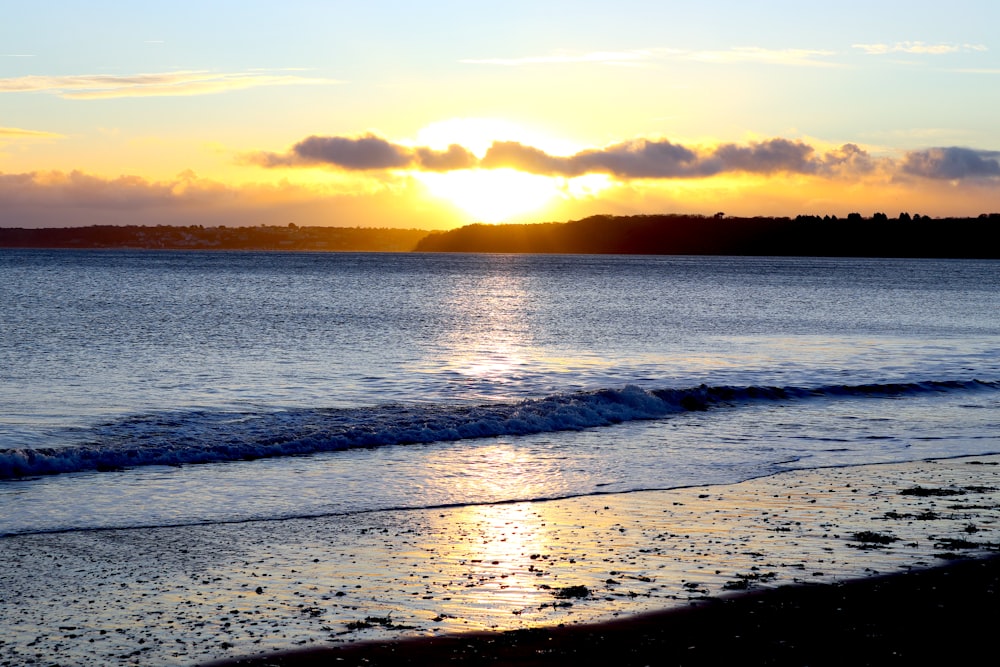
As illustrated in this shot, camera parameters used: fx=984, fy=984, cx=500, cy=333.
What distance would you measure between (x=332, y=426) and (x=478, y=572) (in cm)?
1126

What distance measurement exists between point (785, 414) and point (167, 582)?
18391 mm

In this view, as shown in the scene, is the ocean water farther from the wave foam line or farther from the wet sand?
the wet sand

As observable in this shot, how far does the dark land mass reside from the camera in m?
7.73

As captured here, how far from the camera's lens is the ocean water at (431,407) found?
15.3 meters

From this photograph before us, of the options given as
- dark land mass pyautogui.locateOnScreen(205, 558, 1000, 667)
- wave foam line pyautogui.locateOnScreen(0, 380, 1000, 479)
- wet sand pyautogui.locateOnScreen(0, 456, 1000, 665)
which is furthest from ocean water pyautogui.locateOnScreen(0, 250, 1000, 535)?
dark land mass pyautogui.locateOnScreen(205, 558, 1000, 667)

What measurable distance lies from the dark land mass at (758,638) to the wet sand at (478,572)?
43 millimetres

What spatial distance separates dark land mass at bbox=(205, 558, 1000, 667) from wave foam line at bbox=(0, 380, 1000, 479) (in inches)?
412

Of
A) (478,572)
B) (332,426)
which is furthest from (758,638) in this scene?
(332,426)

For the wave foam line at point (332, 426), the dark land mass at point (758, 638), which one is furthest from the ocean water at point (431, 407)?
the dark land mass at point (758, 638)

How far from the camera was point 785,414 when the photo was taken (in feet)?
81.8

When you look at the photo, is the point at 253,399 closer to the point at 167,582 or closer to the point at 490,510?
the point at 490,510

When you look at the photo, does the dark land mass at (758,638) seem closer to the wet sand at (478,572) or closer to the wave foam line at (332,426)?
the wet sand at (478,572)

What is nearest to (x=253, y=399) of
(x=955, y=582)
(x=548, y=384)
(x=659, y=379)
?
(x=548, y=384)

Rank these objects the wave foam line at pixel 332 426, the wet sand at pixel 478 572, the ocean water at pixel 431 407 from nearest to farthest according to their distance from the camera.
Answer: the wet sand at pixel 478 572, the ocean water at pixel 431 407, the wave foam line at pixel 332 426
